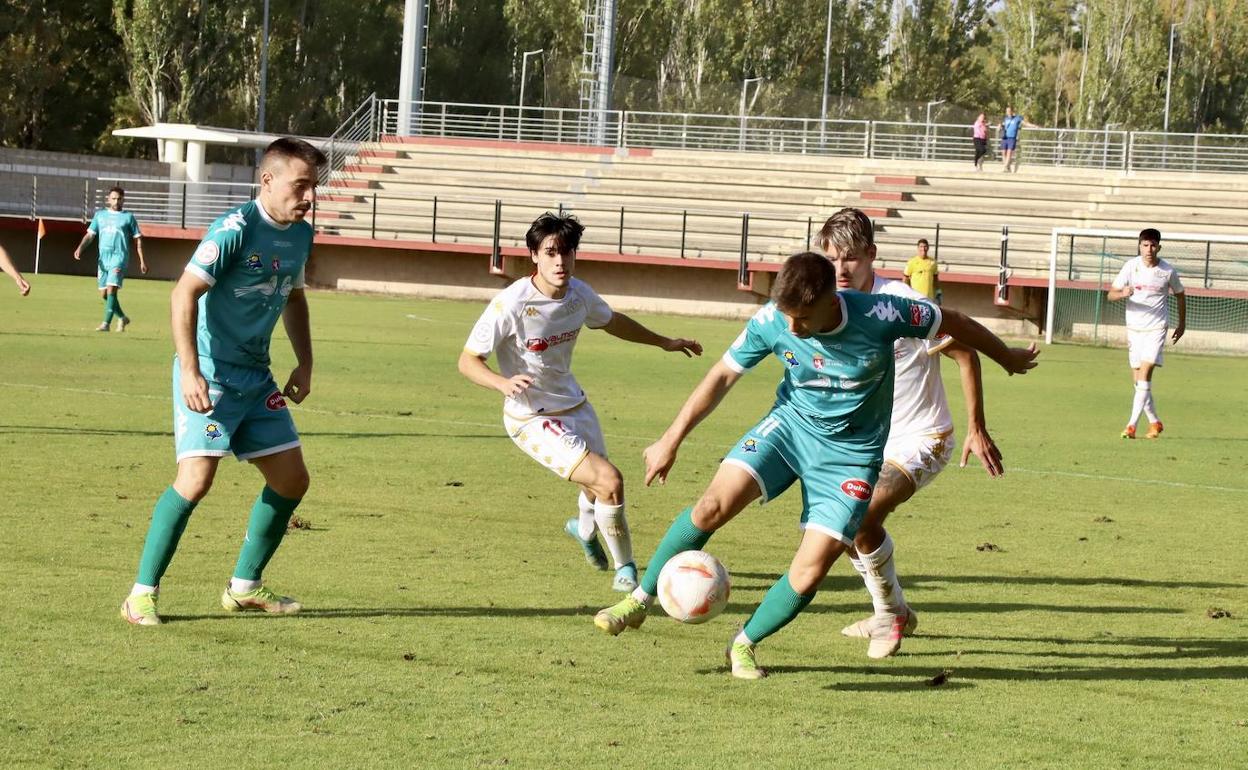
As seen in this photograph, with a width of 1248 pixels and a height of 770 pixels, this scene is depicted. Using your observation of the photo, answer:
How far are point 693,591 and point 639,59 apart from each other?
67.4 m

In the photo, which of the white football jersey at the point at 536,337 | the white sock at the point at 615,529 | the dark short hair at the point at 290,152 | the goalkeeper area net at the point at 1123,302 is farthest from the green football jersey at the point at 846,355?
the goalkeeper area net at the point at 1123,302

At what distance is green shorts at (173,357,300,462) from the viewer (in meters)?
6.31

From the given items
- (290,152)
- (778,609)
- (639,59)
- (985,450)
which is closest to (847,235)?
(985,450)

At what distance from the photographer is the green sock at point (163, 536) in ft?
20.7

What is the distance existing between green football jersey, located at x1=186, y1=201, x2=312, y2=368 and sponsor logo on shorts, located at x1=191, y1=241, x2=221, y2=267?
0.02m

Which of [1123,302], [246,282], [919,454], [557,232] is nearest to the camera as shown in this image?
[246,282]

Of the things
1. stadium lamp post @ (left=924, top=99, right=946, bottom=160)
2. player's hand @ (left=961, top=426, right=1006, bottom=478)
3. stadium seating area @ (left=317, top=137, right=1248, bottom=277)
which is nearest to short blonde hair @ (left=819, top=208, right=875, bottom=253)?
player's hand @ (left=961, top=426, right=1006, bottom=478)

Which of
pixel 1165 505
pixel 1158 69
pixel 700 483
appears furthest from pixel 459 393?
pixel 1158 69

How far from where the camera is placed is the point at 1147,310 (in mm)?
15531

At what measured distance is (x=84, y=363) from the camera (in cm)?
1750

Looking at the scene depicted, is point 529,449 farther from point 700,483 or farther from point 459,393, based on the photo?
point 459,393

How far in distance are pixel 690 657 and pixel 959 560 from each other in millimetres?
2833

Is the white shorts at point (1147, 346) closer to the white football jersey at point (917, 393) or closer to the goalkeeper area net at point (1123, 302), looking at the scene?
the white football jersey at point (917, 393)

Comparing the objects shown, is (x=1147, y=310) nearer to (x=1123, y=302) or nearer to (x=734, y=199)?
(x=1123, y=302)
